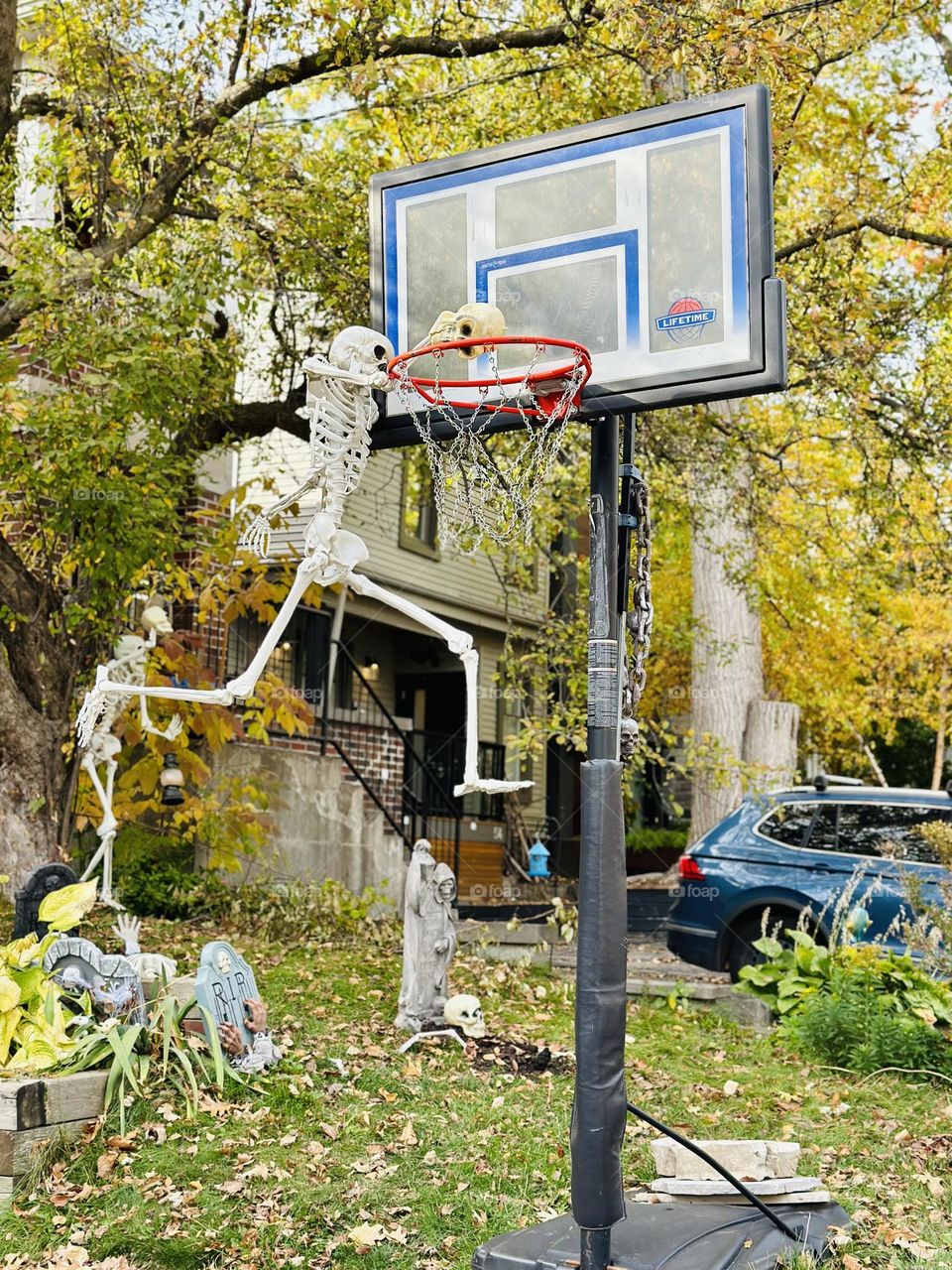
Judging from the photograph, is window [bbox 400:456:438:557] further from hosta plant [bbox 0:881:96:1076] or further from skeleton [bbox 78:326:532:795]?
skeleton [bbox 78:326:532:795]

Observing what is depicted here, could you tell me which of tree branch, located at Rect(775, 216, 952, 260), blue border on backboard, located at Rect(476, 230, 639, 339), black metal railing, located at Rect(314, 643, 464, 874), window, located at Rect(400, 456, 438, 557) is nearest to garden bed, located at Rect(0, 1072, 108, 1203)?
blue border on backboard, located at Rect(476, 230, 639, 339)

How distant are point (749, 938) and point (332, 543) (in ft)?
18.1

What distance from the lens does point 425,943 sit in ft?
25.1

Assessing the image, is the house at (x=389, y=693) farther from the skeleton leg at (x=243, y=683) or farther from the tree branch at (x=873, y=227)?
the tree branch at (x=873, y=227)

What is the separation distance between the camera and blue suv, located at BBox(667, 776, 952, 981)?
9195 mm

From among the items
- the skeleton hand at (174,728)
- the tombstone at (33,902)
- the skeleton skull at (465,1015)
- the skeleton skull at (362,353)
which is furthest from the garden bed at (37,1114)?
the skeleton hand at (174,728)

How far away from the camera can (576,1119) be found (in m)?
4.26

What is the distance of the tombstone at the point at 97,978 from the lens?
6.25m

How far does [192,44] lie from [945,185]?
639 centimetres

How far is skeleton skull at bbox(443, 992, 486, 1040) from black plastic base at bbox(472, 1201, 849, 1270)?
8.41 ft

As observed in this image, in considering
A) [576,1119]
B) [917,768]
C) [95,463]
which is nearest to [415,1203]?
[576,1119]

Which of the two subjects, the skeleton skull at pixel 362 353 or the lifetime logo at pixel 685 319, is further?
the skeleton skull at pixel 362 353

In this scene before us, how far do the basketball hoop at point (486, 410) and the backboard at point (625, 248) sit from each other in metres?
0.10

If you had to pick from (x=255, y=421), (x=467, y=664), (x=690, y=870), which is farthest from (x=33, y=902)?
(x=255, y=421)
